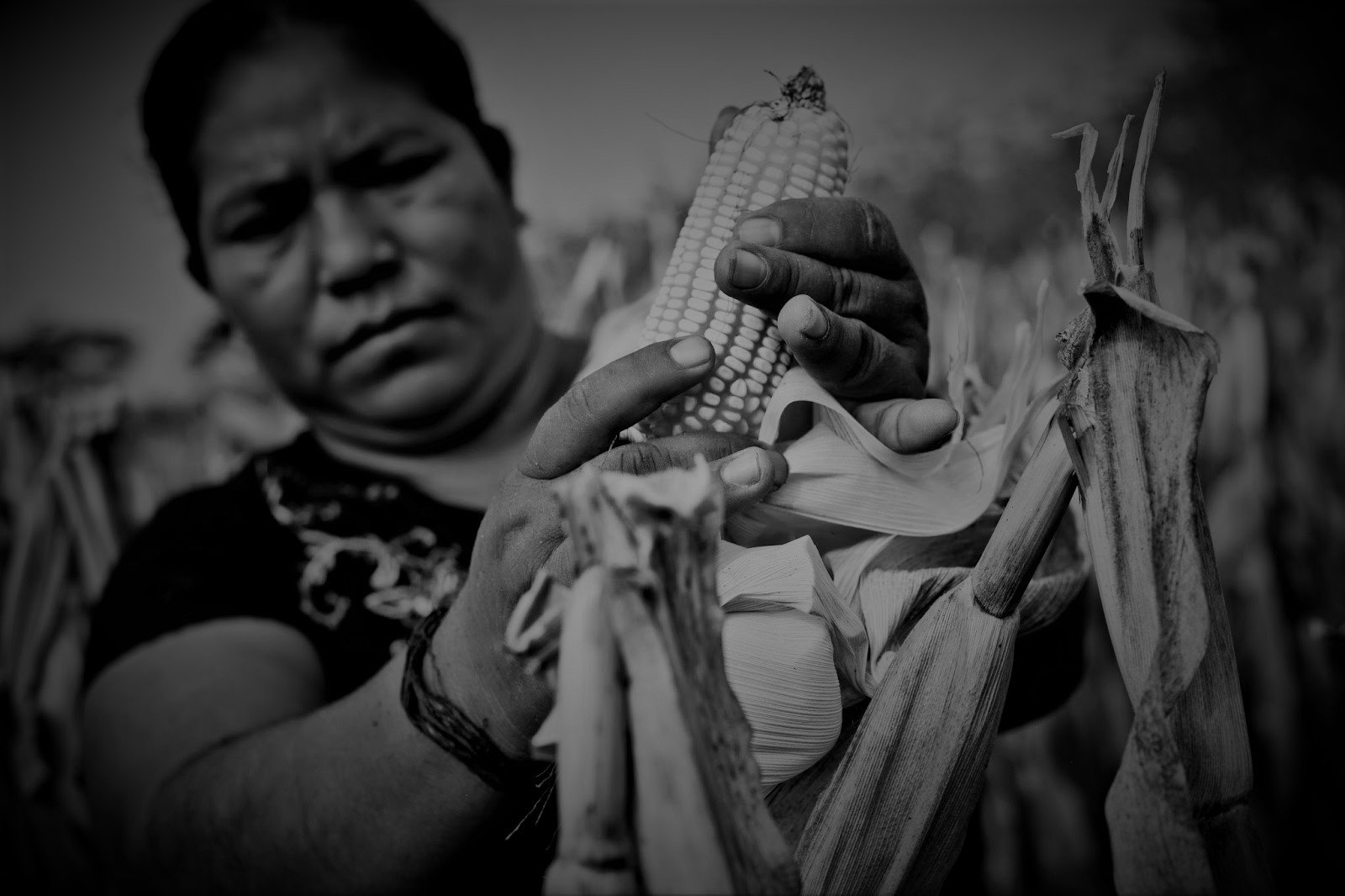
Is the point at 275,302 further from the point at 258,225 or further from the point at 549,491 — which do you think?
the point at 549,491

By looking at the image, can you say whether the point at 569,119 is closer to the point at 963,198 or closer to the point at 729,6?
the point at 729,6

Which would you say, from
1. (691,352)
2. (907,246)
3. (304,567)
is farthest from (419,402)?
(907,246)

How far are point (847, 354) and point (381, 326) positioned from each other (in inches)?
17.8

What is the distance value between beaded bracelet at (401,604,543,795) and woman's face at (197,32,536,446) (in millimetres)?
328

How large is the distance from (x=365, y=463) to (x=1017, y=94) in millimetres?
1677

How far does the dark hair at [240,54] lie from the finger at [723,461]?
0.55 meters

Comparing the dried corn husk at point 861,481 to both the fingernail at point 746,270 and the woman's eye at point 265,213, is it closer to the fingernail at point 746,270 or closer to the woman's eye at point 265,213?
the fingernail at point 746,270

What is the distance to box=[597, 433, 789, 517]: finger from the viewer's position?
1.38 ft

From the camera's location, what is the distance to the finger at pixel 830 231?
456mm

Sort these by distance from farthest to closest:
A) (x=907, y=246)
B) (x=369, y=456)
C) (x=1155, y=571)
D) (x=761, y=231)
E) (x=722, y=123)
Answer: (x=907, y=246)
(x=369, y=456)
(x=722, y=123)
(x=761, y=231)
(x=1155, y=571)

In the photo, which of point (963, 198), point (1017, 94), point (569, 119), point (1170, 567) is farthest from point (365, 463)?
point (1017, 94)

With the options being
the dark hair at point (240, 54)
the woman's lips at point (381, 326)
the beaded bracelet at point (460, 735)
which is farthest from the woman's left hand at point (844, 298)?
the dark hair at point (240, 54)

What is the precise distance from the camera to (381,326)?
740 mm

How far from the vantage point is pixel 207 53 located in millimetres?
750
